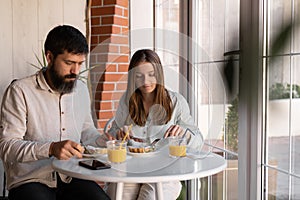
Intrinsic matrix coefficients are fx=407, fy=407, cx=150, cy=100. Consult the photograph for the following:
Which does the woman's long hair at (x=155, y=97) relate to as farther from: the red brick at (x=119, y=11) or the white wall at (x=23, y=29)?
the red brick at (x=119, y=11)

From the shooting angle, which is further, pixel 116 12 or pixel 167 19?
pixel 116 12

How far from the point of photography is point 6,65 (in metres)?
3.06

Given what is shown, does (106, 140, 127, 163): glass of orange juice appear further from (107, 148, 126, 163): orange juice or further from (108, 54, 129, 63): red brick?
(108, 54, 129, 63): red brick

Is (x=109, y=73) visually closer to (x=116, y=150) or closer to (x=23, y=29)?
(x=116, y=150)

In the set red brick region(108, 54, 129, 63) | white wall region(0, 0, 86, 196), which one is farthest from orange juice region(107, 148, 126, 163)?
white wall region(0, 0, 86, 196)

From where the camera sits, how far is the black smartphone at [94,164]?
185 centimetres

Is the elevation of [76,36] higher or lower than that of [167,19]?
lower

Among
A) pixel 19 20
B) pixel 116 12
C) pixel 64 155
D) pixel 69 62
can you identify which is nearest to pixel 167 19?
pixel 116 12

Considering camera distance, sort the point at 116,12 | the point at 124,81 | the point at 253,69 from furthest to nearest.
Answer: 1. the point at 116,12
2. the point at 124,81
3. the point at 253,69

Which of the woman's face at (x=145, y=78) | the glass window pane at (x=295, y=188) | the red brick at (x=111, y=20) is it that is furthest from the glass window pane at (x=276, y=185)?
the red brick at (x=111, y=20)

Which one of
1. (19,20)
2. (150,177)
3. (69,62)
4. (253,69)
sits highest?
(19,20)

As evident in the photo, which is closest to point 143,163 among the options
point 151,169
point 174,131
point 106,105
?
point 151,169

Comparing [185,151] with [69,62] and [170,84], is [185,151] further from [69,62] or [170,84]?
[69,62]

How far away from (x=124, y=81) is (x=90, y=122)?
1.60 feet
